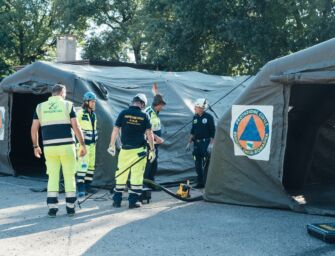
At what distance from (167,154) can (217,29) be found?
12686 millimetres

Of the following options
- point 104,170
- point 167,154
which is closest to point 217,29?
point 167,154

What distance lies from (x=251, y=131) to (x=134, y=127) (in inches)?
80.5

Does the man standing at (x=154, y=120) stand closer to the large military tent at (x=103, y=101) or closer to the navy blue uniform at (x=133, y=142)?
the large military tent at (x=103, y=101)

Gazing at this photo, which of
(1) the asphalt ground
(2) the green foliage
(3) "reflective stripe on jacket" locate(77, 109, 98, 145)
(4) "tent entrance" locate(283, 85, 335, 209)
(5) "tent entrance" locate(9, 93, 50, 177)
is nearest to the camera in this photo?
(1) the asphalt ground

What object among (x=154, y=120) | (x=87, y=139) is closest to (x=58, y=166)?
(x=87, y=139)

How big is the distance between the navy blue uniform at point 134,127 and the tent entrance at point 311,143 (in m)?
3.33

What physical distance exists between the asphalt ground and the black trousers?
1728 mm

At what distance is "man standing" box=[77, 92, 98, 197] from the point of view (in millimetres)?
10320

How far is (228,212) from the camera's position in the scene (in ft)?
29.6

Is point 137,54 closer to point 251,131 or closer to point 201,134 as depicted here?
point 201,134

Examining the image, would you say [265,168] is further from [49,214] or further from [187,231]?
[49,214]

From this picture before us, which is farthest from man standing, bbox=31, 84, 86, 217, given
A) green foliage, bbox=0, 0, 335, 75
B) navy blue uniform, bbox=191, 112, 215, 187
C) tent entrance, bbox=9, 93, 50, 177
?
green foliage, bbox=0, 0, 335, 75

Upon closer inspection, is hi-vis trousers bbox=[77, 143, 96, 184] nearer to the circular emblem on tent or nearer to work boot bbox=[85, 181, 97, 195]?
work boot bbox=[85, 181, 97, 195]

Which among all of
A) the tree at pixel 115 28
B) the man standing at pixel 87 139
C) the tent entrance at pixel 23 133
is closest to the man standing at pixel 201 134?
the man standing at pixel 87 139
